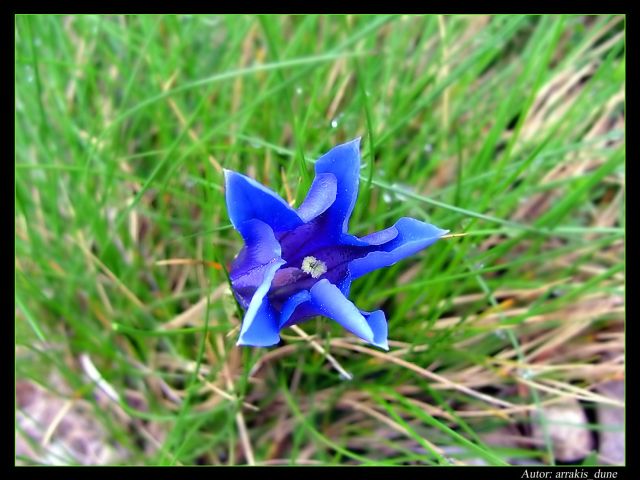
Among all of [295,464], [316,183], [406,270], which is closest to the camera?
[316,183]

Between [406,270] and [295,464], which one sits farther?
[406,270]

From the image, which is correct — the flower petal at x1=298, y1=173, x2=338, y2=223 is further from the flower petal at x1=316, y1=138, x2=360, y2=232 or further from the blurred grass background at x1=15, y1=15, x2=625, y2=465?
the blurred grass background at x1=15, y1=15, x2=625, y2=465

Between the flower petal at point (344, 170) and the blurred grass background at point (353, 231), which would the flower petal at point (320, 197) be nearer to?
the flower petal at point (344, 170)

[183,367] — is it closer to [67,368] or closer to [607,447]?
[67,368]

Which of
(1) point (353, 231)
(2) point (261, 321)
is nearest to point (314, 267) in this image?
(2) point (261, 321)

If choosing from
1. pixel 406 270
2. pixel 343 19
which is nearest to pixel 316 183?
pixel 406 270

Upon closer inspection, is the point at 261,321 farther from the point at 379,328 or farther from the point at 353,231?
the point at 353,231

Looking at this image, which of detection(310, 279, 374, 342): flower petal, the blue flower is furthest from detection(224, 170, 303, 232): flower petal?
detection(310, 279, 374, 342): flower petal
